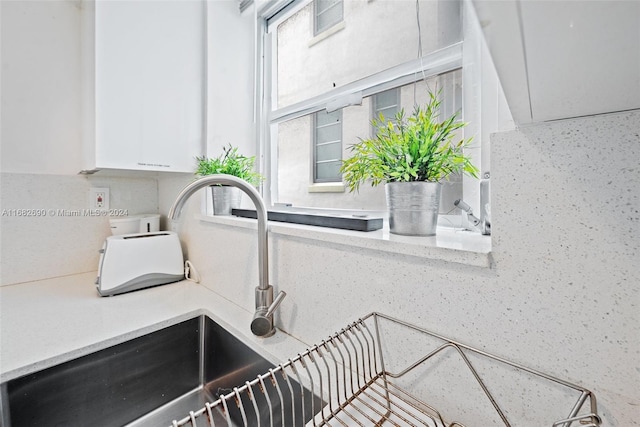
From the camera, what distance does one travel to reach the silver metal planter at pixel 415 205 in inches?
24.1

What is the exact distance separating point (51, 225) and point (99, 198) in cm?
23

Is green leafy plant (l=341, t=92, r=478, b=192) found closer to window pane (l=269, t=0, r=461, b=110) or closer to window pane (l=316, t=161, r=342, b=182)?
window pane (l=269, t=0, r=461, b=110)

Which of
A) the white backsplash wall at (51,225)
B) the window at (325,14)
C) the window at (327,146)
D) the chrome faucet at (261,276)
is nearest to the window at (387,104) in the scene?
the window at (327,146)

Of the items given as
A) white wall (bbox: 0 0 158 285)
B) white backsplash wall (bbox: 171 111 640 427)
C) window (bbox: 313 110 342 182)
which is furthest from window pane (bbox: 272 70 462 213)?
white wall (bbox: 0 0 158 285)

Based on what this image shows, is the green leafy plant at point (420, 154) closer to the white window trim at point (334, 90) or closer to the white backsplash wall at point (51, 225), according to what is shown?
the white window trim at point (334, 90)

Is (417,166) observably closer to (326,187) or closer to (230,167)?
→ (326,187)

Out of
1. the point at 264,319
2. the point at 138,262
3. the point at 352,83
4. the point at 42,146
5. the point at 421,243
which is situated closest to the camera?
the point at 421,243

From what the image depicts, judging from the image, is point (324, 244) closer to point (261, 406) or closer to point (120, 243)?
point (261, 406)

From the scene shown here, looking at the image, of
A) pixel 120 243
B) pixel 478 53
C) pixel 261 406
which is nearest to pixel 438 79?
pixel 478 53

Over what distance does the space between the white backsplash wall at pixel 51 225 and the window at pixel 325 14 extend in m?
1.29

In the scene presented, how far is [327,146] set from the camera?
1.29 meters

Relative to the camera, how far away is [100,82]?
1079 millimetres

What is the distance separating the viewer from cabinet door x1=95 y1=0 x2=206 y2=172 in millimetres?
1093

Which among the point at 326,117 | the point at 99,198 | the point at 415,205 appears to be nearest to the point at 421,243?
the point at 415,205
